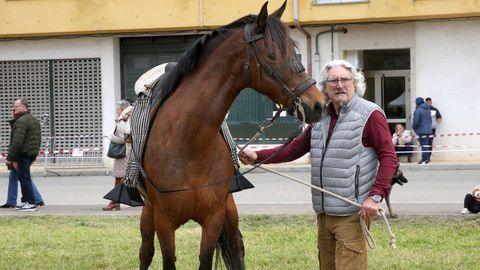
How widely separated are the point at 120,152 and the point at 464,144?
41.4ft

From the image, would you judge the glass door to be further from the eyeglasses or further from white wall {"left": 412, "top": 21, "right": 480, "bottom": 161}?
the eyeglasses

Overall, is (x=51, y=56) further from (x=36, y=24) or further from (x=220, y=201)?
(x=220, y=201)

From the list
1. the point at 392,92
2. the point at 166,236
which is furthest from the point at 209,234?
the point at 392,92

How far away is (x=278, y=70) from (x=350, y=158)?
0.78 metres

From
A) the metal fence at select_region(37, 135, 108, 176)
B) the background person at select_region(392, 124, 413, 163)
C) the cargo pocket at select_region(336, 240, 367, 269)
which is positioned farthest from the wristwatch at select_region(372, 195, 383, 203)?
the metal fence at select_region(37, 135, 108, 176)

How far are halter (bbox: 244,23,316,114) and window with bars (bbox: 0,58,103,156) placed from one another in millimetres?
20344

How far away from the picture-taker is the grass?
8711 millimetres

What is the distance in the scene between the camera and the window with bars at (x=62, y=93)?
85.4ft

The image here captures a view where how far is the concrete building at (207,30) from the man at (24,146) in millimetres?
10543

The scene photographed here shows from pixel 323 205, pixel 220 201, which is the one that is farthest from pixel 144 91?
pixel 323 205

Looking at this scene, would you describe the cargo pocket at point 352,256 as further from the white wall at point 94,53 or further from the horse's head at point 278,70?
the white wall at point 94,53

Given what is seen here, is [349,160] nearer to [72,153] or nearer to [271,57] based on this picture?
[271,57]

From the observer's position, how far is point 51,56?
85.6 feet

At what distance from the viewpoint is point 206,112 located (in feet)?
20.1
